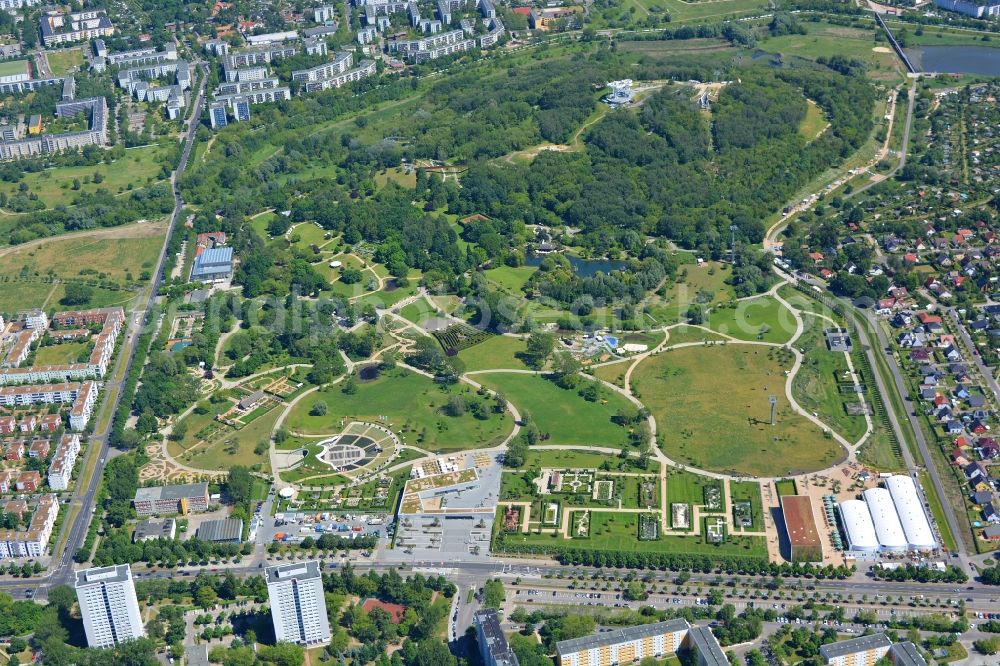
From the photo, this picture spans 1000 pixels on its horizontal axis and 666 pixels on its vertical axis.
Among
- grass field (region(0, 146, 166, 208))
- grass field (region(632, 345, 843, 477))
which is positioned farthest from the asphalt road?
grass field (region(632, 345, 843, 477))

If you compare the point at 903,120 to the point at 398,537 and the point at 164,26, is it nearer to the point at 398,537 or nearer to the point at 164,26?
the point at 398,537

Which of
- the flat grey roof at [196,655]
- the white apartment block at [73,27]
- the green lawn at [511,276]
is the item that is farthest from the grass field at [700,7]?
the flat grey roof at [196,655]

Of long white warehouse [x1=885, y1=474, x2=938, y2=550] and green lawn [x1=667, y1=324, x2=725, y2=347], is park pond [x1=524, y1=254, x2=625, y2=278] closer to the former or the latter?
green lawn [x1=667, y1=324, x2=725, y2=347]

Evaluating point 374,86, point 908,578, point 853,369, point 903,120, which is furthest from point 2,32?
point 908,578

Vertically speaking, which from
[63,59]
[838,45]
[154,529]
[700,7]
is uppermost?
[700,7]

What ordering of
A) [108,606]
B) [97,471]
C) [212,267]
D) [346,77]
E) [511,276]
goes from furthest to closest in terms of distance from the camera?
1. [346,77]
2. [212,267]
3. [511,276]
4. [97,471]
5. [108,606]

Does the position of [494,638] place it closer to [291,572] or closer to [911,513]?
[291,572]

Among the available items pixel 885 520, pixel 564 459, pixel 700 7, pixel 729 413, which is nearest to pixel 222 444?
pixel 564 459
